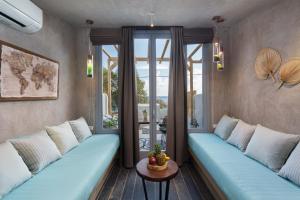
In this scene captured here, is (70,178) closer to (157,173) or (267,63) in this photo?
(157,173)

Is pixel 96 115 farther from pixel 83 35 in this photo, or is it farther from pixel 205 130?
pixel 205 130

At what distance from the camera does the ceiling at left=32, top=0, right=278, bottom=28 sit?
8.05 ft

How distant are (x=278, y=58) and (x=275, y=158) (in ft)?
4.15

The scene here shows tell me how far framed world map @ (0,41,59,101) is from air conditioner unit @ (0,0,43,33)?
0.24 m

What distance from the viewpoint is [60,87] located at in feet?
9.71

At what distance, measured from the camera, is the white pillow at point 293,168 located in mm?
1572

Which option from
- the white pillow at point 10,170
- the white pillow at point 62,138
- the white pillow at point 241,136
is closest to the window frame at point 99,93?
the white pillow at point 62,138

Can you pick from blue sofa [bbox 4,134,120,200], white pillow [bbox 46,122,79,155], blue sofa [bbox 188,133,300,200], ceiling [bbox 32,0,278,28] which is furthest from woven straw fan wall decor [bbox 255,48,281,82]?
white pillow [bbox 46,122,79,155]

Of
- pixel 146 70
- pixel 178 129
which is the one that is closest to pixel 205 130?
pixel 178 129

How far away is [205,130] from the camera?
142 inches

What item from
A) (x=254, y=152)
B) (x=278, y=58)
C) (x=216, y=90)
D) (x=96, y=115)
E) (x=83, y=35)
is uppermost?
(x=83, y=35)

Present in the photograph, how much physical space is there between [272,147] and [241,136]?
590 mm

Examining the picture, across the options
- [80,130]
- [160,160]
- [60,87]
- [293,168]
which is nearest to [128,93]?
[80,130]

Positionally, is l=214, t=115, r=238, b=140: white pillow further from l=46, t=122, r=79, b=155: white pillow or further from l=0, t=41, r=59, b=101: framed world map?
l=0, t=41, r=59, b=101: framed world map
